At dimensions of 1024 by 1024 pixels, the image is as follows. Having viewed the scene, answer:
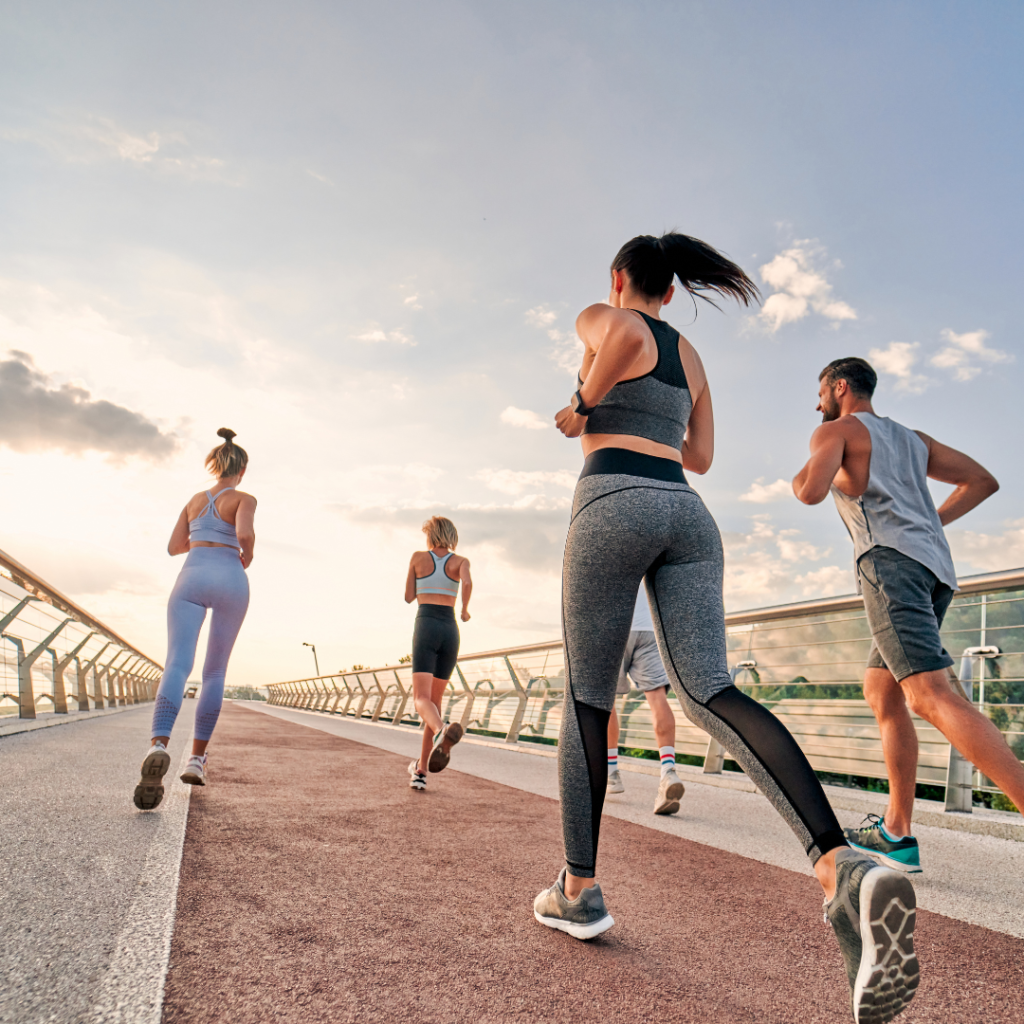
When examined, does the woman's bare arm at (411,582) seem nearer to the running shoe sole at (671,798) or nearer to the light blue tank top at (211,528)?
the light blue tank top at (211,528)

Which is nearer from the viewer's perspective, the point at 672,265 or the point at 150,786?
the point at 672,265

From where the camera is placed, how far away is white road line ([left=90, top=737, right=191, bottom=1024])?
1.18 m

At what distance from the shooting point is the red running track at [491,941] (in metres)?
1.33

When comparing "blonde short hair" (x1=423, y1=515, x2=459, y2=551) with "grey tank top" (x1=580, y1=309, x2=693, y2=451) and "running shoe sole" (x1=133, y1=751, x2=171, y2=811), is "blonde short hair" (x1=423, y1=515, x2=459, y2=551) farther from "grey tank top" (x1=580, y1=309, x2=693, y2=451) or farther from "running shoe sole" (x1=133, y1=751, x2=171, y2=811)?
"grey tank top" (x1=580, y1=309, x2=693, y2=451)

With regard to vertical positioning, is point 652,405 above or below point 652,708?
above

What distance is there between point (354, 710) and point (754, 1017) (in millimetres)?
23861

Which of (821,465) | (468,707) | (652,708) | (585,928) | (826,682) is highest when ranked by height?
(821,465)

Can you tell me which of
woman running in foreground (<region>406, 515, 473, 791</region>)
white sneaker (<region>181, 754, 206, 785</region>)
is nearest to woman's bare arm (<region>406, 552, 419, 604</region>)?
woman running in foreground (<region>406, 515, 473, 791</region>)

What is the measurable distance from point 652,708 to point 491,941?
10.5 ft

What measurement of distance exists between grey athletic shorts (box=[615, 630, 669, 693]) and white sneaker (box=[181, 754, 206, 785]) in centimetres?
273

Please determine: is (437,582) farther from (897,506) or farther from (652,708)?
(897,506)

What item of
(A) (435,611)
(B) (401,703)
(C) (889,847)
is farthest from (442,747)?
(B) (401,703)

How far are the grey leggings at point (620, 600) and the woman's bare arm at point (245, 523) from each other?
8.01 feet

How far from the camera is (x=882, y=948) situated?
1.15m
